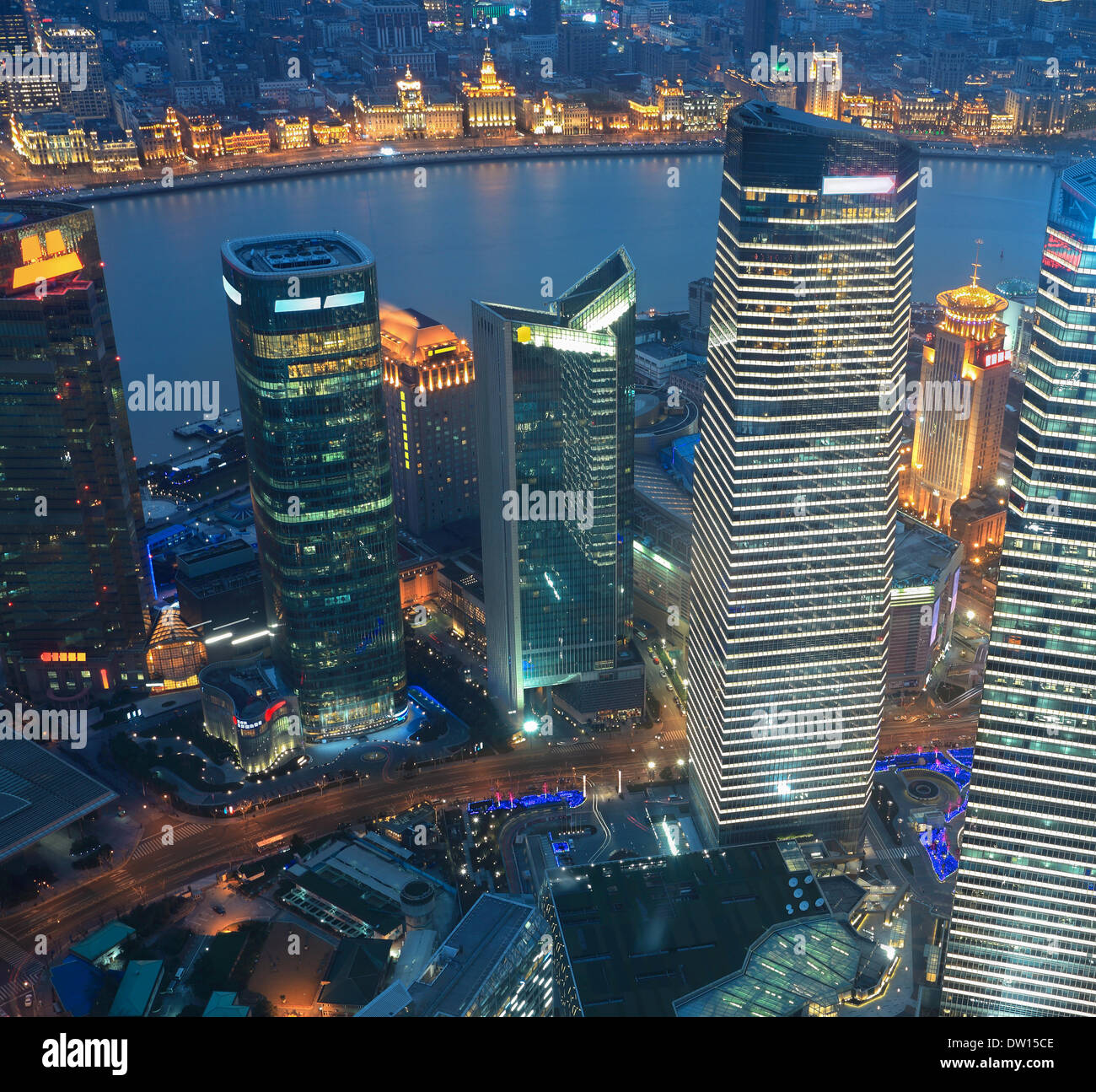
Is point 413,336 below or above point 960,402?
above

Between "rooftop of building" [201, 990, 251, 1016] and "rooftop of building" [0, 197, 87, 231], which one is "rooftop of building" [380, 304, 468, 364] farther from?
"rooftop of building" [201, 990, 251, 1016]

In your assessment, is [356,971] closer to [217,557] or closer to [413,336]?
[217,557]

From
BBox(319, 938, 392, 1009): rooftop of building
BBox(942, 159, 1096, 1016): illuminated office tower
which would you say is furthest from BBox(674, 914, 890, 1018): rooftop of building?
BBox(319, 938, 392, 1009): rooftop of building

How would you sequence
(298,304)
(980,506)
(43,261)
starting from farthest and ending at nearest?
1. (980,506)
2. (43,261)
3. (298,304)

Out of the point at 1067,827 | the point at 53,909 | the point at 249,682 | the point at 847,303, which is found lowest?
the point at 53,909

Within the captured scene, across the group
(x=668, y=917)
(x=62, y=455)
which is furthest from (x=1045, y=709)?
(x=62, y=455)

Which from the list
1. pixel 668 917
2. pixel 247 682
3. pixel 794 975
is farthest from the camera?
pixel 247 682
